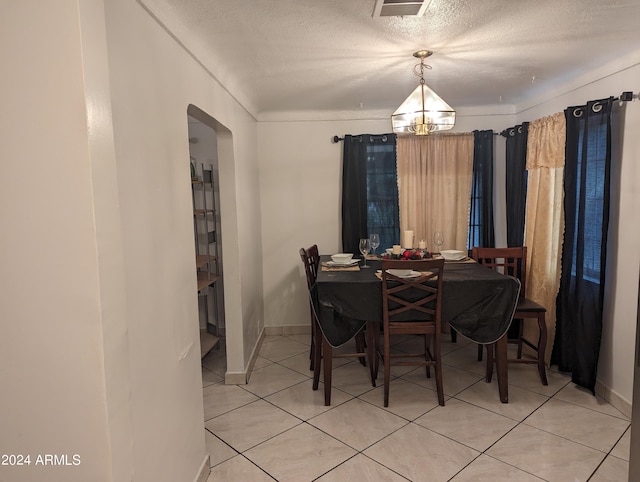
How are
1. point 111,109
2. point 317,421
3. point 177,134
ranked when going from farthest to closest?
point 317,421
point 177,134
point 111,109

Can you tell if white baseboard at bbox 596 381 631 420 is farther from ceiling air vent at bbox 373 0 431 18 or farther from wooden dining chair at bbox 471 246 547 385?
ceiling air vent at bbox 373 0 431 18

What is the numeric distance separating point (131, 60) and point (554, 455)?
8.96 ft

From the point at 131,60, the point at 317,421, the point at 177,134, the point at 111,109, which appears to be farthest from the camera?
the point at 317,421

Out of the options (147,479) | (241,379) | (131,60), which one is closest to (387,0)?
(131,60)

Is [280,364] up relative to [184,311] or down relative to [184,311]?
down

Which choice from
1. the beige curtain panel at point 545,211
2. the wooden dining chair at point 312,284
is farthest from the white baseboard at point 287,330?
the beige curtain panel at point 545,211

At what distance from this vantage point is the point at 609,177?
8.82ft

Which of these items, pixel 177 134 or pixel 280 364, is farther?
pixel 280 364

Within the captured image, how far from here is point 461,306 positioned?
2812 millimetres

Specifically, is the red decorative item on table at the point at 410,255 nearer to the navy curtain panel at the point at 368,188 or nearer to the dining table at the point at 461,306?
the dining table at the point at 461,306

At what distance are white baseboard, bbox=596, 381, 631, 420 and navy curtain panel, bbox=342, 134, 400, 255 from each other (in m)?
2.09

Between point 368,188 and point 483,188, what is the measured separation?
1135 mm

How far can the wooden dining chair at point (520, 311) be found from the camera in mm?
3018

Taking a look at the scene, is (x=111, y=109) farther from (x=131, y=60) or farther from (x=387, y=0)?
(x=387, y=0)
